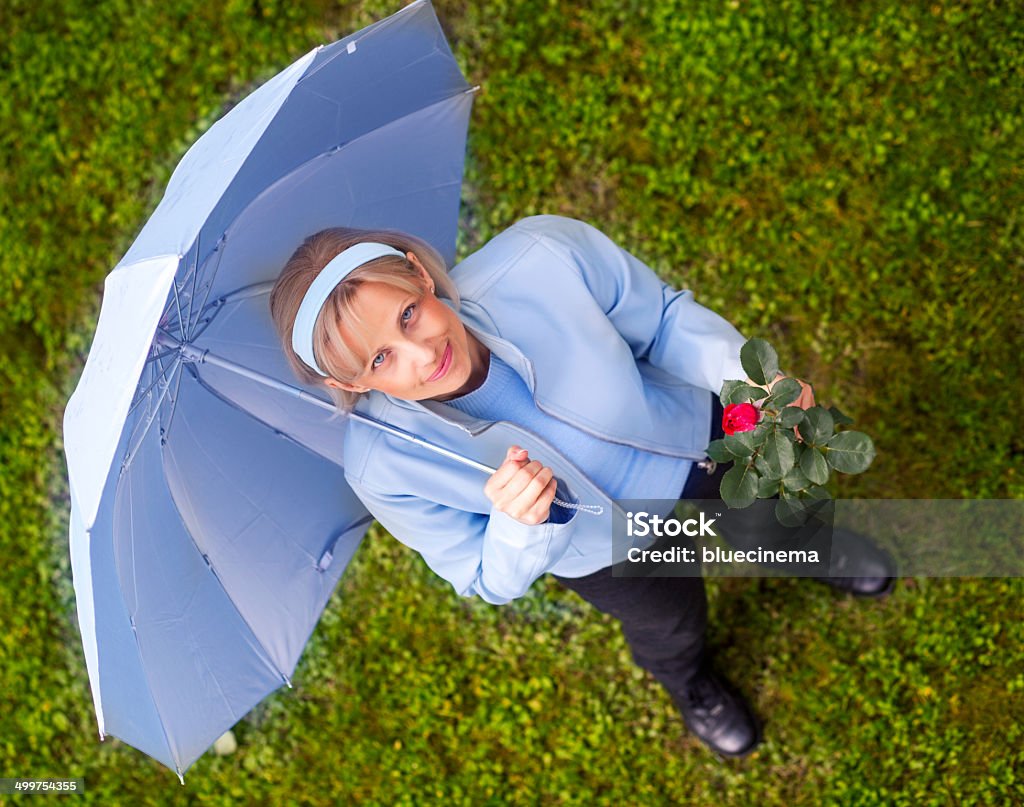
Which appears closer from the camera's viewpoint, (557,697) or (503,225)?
(557,697)

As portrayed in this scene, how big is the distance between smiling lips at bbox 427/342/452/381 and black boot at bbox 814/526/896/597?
88.9 inches

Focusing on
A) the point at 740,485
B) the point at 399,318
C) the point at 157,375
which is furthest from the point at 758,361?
the point at 157,375

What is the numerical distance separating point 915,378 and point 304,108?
2.86 m

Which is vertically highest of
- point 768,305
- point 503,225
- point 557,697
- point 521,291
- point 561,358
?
point 521,291

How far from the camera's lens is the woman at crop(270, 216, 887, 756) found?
7.52ft

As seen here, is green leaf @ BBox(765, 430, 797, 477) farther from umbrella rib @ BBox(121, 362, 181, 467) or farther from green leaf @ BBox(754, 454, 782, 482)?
umbrella rib @ BBox(121, 362, 181, 467)

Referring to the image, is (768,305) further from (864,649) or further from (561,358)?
(561,358)

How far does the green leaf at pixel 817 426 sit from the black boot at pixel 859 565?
1769 mm

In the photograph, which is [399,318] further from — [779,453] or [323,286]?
[779,453]

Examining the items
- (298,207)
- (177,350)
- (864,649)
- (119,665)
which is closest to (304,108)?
(298,207)

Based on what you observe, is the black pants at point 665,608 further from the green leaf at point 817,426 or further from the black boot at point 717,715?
the green leaf at point 817,426

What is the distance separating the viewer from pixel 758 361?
2312 mm

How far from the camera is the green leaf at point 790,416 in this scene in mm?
2252

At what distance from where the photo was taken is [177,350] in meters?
2.39
